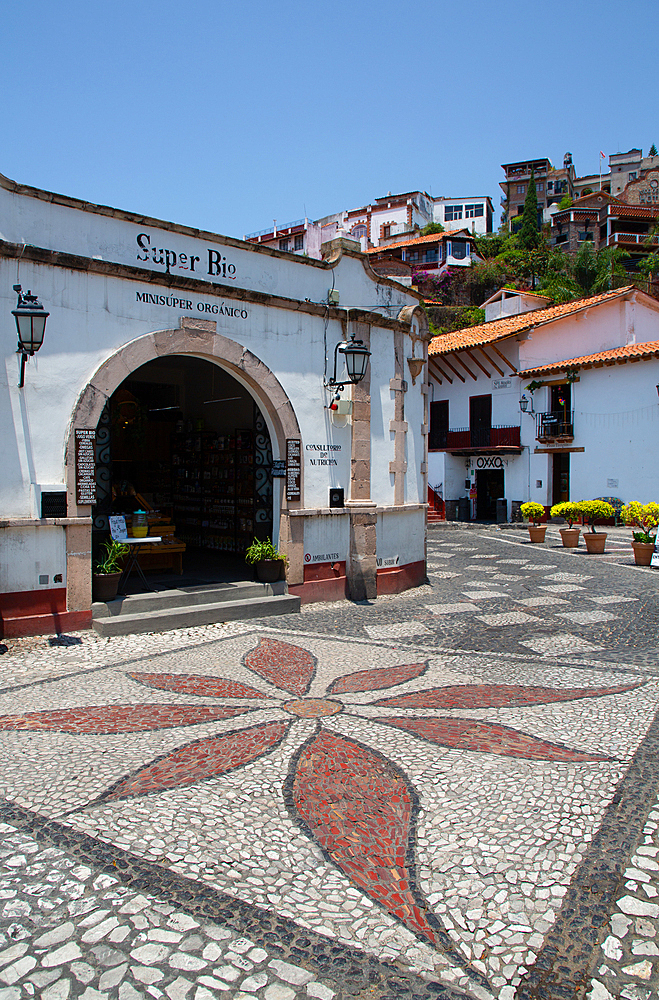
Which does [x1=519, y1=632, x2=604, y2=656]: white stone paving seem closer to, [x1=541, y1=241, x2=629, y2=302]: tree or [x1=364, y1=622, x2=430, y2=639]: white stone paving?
[x1=364, y1=622, x2=430, y2=639]: white stone paving

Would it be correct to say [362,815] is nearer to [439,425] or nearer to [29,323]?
[29,323]

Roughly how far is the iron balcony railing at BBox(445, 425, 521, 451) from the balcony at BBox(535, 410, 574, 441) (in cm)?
114

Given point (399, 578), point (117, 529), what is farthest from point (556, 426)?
point (117, 529)

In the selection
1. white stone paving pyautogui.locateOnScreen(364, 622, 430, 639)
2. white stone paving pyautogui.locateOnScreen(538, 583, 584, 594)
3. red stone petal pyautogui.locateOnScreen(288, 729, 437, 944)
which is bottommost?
red stone petal pyautogui.locateOnScreen(288, 729, 437, 944)

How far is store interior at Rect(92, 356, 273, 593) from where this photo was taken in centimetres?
1033

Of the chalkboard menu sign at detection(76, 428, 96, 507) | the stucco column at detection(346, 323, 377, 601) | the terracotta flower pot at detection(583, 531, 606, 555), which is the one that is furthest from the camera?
the terracotta flower pot at detection(583, 531, 606, 555)

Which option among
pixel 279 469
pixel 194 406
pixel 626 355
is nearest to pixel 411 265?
pixel 626 355

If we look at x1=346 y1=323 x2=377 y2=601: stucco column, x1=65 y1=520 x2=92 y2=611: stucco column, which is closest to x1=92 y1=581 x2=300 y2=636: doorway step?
x1=65 y1=520 x2=92 y2=611: stucco column

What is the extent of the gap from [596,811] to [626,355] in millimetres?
21822

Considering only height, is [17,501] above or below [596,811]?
above

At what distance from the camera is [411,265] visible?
51.5m

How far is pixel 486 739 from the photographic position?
4.77 m

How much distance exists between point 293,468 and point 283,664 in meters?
3.51

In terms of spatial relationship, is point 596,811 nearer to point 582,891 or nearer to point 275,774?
point 582,891
